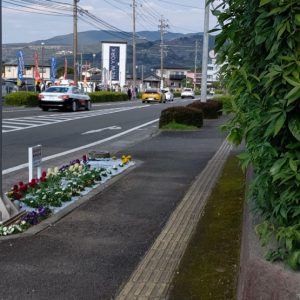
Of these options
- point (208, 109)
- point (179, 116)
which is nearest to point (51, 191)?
point (179, 116)

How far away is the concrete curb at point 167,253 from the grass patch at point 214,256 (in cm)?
9

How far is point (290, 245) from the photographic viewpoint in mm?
2809

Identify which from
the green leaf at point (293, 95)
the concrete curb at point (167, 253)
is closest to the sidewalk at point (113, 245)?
the concrete curb at point (167, 253)

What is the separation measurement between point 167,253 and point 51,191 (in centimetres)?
280

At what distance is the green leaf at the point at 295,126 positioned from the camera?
2.71m

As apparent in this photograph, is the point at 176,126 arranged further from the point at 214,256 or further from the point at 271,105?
the point at 271,105

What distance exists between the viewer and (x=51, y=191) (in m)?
7.84

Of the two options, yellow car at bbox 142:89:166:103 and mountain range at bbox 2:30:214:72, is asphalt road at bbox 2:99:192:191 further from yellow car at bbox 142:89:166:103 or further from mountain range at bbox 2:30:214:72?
mountain range at bbox 2:30:214:72

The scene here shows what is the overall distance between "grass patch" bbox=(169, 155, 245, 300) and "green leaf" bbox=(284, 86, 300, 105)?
2034 millimetres

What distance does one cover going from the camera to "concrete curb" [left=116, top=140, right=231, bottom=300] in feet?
14.7

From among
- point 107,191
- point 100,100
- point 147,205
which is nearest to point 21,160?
point 107,191

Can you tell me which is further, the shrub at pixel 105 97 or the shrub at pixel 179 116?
the shrub at pixel 105 97

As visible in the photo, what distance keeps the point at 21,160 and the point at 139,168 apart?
3014 millimetres

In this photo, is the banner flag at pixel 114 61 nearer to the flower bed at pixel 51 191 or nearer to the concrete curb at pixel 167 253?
the flower bed at pixel 51 191
